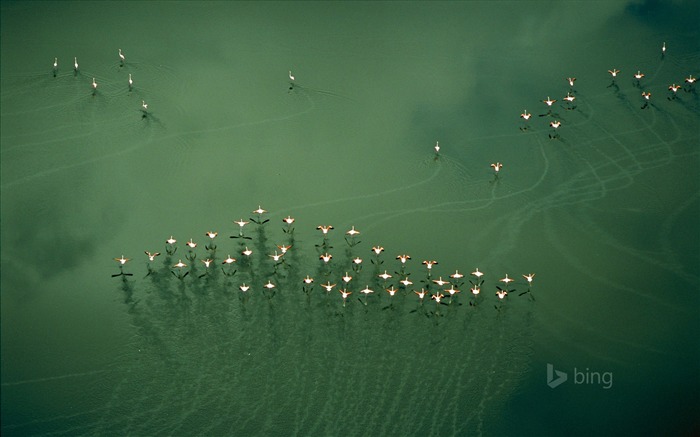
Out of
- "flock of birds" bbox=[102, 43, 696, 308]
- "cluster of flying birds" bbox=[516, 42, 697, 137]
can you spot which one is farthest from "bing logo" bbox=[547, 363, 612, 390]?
"cluster of flying birds" bbox=[516, 42, 697, 137]

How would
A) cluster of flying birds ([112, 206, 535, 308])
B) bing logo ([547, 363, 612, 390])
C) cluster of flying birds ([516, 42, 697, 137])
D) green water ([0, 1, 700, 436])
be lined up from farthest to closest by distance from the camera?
cluster of flying birds ([516, 42, 697, 137]) → cluster of flying birds ([112, 206, 535, 308]) → bing logo ([547, 363, 612, 390]) → green water ([0, 1, 700, 436])

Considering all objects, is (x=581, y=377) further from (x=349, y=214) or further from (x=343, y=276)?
(x=349, y=214)

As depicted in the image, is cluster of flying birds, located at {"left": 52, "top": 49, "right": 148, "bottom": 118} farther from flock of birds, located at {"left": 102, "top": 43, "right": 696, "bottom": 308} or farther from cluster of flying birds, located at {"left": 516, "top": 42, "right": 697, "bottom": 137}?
cluster of flying birds, located at {"left": 516, "top": 42, "right": 697, "bottom": 137}

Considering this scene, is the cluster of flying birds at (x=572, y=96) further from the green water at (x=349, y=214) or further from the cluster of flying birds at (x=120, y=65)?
the cluster of flying birds at (x=120, y=65)

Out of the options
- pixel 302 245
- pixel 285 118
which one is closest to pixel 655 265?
pixel 302 245

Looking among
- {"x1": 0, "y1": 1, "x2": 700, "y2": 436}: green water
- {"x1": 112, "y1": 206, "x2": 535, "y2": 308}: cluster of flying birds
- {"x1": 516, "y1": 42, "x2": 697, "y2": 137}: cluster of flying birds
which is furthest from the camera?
{"x1": 516, "y1": 42, "x2": 697, "y2": 137}: cluster of flying birds

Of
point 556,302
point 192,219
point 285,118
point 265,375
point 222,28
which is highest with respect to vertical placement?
point 222,28

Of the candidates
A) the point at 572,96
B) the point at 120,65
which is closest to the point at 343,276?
the point at 572,96

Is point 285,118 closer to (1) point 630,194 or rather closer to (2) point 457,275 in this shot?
(2) point 457,275
